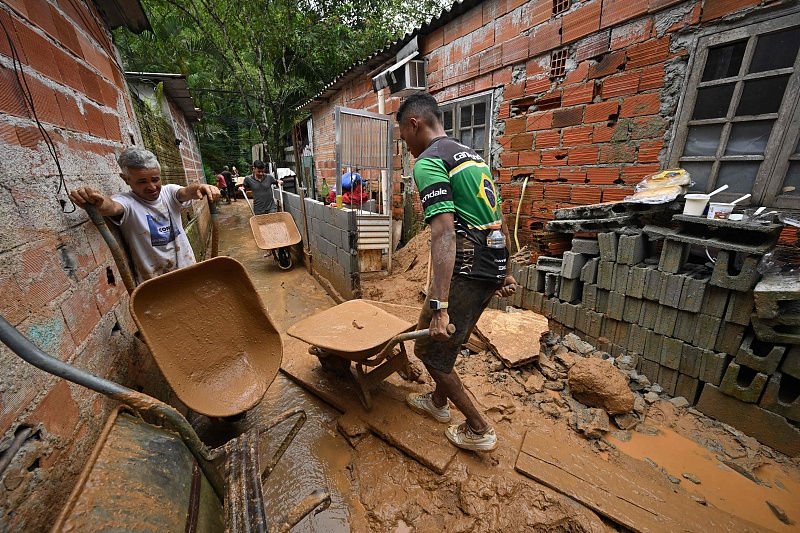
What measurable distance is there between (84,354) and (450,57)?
5408 mm

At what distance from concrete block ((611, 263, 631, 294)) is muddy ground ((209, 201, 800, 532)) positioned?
932 millimetres

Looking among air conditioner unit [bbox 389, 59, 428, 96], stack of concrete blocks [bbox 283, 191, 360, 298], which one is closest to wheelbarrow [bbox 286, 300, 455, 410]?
stack of concrete blocks [bbox 283, 191, 360, 298]

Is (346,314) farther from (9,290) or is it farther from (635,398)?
(635,398)

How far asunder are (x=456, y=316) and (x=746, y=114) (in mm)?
2873

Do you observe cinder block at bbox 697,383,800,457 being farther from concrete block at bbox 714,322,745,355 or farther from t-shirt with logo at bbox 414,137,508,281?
t-shirt with logo at bbox 414,137,508,281

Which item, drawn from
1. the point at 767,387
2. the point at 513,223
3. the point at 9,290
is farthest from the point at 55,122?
the point at 767,387

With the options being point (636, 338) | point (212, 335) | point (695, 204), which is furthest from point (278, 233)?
point (695, 204)

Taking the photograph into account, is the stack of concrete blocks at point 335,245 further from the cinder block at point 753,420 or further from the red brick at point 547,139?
the cinder block at point 753,420

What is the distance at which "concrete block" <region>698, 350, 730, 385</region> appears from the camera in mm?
2359

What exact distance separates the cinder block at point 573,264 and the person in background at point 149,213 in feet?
10.6

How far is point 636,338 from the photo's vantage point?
2.85 m

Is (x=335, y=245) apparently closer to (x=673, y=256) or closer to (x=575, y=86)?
(x=575, y=86)

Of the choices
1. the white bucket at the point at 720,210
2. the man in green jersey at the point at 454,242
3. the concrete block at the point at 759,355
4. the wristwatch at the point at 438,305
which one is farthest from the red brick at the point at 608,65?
the wristwatch at the point at 438,305

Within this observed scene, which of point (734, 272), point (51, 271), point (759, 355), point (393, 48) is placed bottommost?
point (759, 355)
